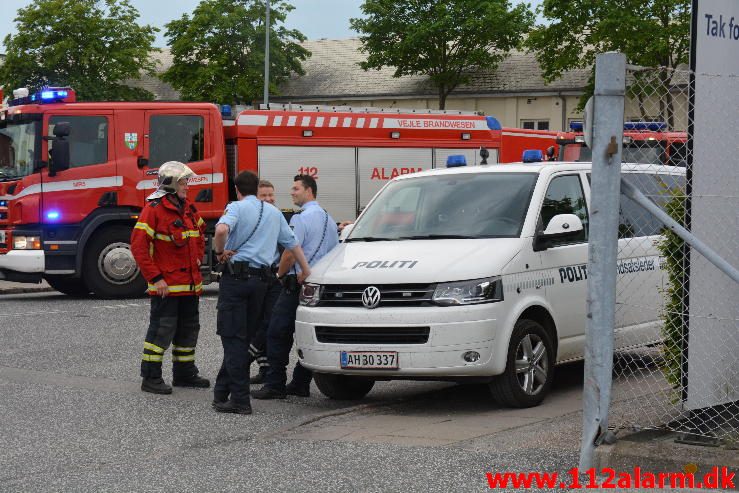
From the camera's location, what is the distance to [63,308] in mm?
17000

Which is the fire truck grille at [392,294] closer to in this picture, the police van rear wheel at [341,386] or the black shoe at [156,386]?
the police van rear wheel at [341,386]

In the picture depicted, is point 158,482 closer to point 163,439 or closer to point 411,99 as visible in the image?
point 163,439

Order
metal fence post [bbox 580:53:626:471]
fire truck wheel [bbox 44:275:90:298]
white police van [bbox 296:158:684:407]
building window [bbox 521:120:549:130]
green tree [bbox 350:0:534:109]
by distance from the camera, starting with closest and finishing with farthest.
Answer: metal fence post [bbox 580:53:626:471] → white police van [bbox 296:158:684:407] → fire truck wheel [bbox 44:275:90:298] → green tree [bbox 350:0:534:109] → building window [bbox 521:120:549:130]

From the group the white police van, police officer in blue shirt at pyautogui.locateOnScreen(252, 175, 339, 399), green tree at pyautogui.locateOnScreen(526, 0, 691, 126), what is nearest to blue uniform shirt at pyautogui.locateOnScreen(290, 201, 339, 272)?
police officer in blue shirt at pyautogui.locateOnScreen(252, 175, 339, 399)

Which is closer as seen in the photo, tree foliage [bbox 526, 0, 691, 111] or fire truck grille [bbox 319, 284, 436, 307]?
fire truck grille [bbox 319, 284, 436, 307]

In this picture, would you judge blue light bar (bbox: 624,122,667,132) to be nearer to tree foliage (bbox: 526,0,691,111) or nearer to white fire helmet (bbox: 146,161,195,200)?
white fire helmet (bbox: 146,161,195,200)

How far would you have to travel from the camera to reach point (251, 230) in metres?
9.05

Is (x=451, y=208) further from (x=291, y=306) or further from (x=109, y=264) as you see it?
(x=109, y=264)

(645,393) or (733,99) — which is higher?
(733,99)

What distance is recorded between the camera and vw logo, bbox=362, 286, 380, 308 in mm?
8555

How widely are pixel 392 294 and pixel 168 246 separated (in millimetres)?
2178

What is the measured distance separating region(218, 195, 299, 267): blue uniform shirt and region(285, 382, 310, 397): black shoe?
1.15m

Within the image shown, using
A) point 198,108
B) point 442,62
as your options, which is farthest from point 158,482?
point 442,62

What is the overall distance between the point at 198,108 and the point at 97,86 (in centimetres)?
3999
